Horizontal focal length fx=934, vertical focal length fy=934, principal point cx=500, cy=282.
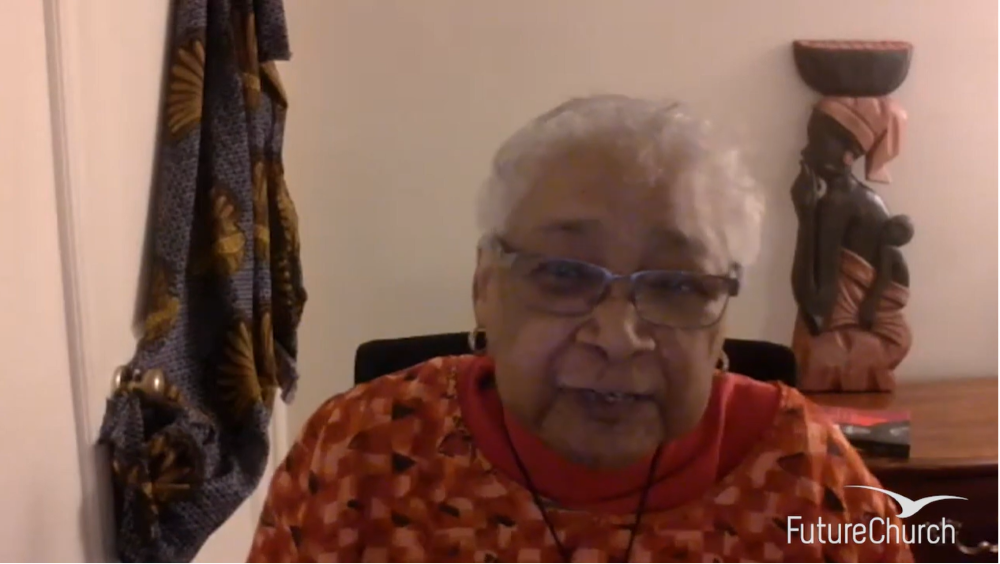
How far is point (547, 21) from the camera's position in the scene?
1.74 m

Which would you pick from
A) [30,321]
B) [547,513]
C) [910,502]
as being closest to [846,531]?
[547,513]

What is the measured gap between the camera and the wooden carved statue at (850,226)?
66.9 inches

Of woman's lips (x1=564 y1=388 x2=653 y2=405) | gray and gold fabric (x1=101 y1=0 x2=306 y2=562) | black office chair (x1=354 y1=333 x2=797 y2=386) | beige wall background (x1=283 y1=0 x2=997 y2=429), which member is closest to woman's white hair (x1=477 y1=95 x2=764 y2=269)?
woman's lips (x1=564 y1=388 x2=653 y2=405)

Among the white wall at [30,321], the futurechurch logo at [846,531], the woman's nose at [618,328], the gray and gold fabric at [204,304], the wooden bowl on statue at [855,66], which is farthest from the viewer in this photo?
the wooden bowl on statue at [855,66]

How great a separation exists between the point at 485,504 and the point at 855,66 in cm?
126

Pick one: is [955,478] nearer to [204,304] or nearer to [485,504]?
[485,504]

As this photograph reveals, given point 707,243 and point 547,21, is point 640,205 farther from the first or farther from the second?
point 547,21

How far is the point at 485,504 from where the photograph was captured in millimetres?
785

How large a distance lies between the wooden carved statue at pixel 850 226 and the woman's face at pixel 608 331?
43.8 inches

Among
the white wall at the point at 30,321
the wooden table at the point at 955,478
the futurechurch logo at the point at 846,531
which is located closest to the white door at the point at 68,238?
the white wall at the point at 30,321

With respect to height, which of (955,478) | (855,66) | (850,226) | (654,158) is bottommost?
(955,478)

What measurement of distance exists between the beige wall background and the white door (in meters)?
0.54

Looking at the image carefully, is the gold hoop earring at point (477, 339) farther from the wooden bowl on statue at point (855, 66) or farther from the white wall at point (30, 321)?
the wooden bowl on statue at point (855, 66)

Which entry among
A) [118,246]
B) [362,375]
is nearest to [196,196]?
[118,246]
